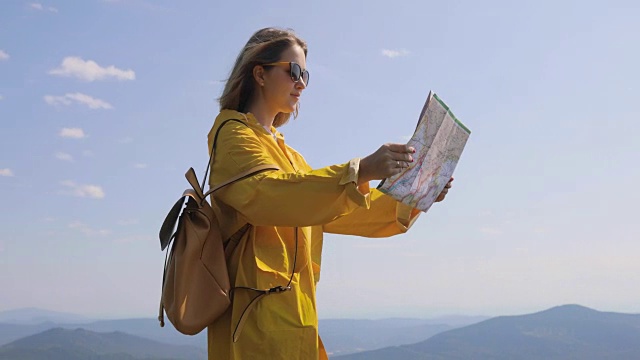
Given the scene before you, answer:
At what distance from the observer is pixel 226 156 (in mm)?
3164

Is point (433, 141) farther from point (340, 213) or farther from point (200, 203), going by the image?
point (200, 203)

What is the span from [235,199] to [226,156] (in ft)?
0.84

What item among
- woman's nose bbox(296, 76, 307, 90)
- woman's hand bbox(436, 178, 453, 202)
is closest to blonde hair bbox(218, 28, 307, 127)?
woman's nose bbox(296, 76, 307, 90)

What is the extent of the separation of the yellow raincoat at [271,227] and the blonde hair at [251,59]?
6.6 inches

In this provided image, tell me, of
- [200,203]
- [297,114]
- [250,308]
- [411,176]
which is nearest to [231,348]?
[250,308]

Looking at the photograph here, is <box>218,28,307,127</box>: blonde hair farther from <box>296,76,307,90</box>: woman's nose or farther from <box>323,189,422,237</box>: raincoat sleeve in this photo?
<box>323,189,422,237</box>: raincoat sleeve

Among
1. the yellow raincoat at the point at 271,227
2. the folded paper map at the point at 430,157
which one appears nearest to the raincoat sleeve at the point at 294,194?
the yellow raincoat at the point at 271,227

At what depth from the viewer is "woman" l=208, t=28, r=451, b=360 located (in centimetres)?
282

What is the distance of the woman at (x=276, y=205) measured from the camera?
9.24 ft

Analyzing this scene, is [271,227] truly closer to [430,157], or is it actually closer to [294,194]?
[294,194]

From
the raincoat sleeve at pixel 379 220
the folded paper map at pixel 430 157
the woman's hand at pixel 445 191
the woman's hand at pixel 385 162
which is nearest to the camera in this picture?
the woman's hand at pixel 385 162

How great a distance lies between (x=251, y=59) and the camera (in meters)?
3.48

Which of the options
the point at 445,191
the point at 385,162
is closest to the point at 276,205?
the point at 385,162

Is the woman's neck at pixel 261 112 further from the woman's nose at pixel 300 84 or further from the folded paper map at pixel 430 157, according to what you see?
the folded paper map at pixel 430 157
